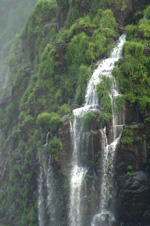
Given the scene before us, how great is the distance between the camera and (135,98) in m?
16.0

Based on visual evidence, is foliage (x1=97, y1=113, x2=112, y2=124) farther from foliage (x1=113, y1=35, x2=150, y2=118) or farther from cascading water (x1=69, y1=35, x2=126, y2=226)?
foliage (x1=113, y1=35, x2=150, y2=118)

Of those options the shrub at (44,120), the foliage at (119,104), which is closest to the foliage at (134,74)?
the foliage at (119,104)

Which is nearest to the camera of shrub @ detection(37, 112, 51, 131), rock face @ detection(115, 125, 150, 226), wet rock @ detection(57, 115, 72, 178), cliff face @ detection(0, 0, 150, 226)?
rock face @ detection(115, 125, 150, 226)

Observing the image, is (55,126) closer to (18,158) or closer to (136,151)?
(136,151)

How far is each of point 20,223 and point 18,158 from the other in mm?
4336

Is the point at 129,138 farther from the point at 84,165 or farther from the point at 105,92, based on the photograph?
the point at 84,165

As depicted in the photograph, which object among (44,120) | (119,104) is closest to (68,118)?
(44,120)

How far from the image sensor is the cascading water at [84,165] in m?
15.8

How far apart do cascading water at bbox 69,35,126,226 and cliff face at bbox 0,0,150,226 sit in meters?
0.23

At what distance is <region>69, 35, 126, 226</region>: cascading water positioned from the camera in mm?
15828

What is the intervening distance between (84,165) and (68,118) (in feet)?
8.54

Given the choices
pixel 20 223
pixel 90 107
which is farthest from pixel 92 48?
pixel 20 223

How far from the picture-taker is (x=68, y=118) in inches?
669

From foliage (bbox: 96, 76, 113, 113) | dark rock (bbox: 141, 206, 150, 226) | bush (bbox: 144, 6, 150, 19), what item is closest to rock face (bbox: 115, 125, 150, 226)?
dark rock (bbox: 141, 206, 150, 226)
